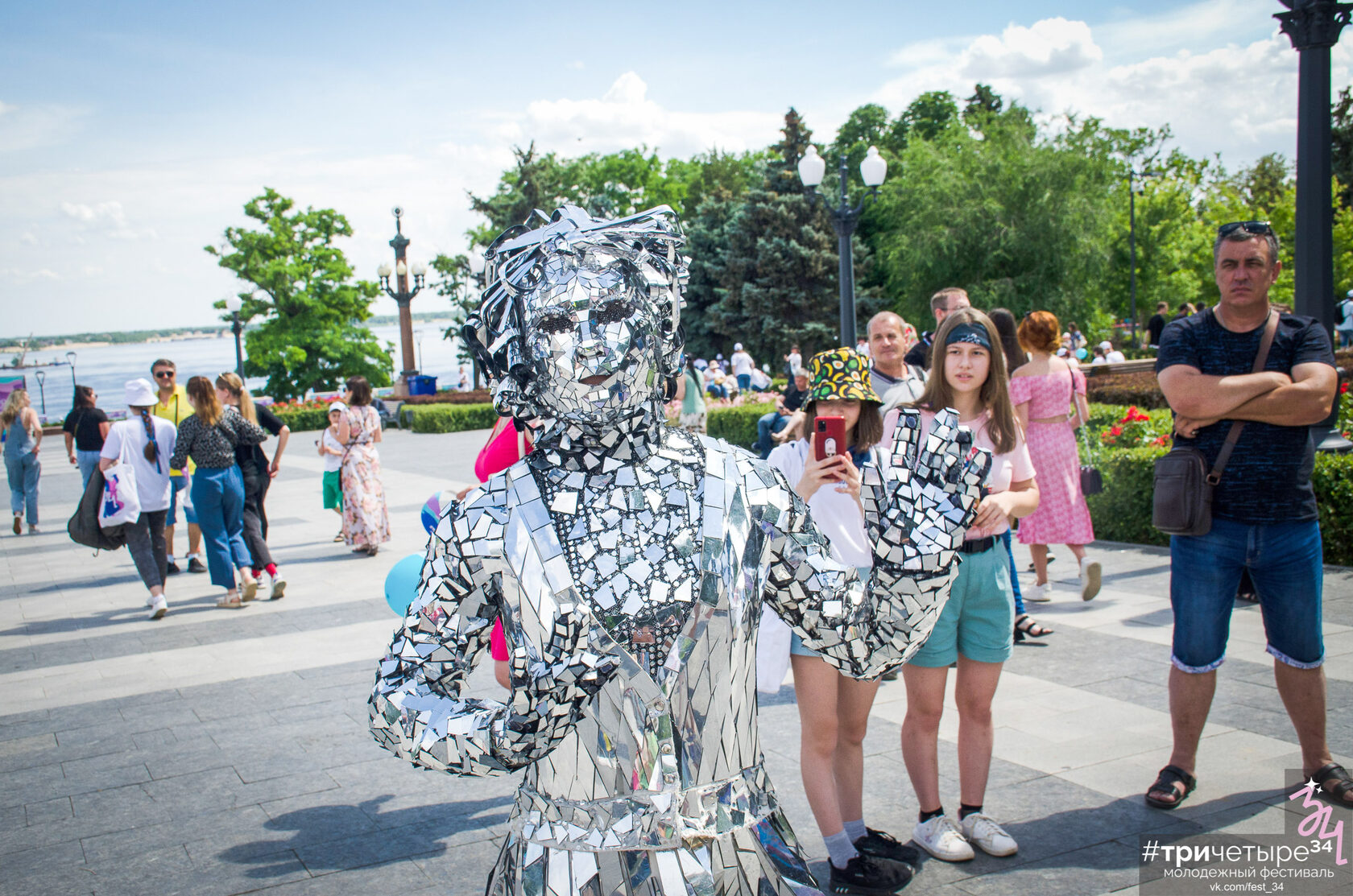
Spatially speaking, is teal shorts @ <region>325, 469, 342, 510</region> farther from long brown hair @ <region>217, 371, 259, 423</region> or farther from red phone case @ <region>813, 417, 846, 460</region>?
red phone case @ <region>813, 417, 846, 460</region>

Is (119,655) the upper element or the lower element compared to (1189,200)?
lower

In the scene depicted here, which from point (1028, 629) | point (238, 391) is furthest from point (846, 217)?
point (1028, 629)

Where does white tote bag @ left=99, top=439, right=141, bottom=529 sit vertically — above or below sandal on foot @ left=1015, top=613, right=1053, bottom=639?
above

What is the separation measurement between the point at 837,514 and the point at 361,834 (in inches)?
88.6

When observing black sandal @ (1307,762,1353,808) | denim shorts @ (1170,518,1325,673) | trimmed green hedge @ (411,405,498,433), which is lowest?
black sandal @ (1307,762,1353,808)

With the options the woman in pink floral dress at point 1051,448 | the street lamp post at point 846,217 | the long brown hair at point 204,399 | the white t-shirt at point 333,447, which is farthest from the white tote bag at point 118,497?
the street lamp post at point 846,217

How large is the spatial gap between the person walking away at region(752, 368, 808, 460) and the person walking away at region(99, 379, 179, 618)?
4.90 m

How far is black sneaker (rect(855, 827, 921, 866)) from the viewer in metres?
3.35

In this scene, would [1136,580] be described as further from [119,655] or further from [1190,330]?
[119,655]

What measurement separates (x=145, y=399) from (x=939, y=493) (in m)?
7.84

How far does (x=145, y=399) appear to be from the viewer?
7902 mm

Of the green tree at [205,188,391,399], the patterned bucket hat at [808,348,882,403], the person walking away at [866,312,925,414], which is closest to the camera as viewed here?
the patterned bucket hat at [808,348,882,403]

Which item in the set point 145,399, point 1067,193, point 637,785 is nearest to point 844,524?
point 637,785

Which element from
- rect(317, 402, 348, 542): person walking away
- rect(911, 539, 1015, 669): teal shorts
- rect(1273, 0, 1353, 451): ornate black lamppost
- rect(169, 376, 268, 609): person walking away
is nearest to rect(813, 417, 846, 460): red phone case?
rect(911, 539, 1015, 669): teal shorts
